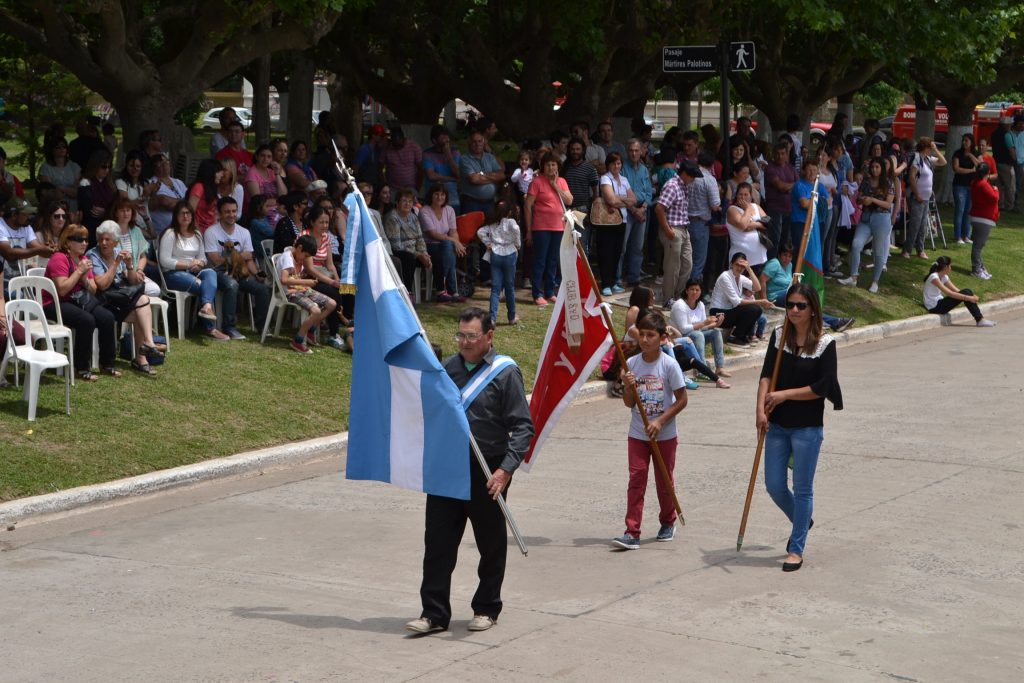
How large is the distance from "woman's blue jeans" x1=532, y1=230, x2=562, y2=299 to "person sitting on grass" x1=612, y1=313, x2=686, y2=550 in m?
8.16

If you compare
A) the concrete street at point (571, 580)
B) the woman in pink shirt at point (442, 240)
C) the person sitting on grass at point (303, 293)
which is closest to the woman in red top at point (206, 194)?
the person sitting on grass at point (303, 293)

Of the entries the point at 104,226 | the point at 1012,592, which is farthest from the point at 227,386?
the point at 1012,592

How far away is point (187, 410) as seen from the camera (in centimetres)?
1280

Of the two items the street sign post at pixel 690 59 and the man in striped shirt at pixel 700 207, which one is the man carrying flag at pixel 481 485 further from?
the man in striped shirt at pixel 700 207

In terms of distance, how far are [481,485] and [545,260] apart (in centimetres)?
1031

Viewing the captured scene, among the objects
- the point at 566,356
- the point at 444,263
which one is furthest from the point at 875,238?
the point at 566,356

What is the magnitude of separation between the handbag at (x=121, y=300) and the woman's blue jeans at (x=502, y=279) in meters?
4.46

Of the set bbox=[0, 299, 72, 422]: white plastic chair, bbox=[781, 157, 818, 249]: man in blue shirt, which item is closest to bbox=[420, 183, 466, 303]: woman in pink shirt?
bbox=[781, 157, 818, 249]: man in blue shirt

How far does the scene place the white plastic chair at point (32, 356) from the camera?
38.6ft

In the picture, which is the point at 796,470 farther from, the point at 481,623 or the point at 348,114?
the point at 348,114

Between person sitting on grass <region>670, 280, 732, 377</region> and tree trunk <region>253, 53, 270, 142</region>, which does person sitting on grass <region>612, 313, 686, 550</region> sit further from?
tree trunk <region>253, 53, 270, 142</region>

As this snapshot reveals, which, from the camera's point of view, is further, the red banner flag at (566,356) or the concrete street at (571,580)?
the red banner flag at (566,356)

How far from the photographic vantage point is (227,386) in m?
13.6

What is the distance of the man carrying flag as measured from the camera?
766 centimetres
